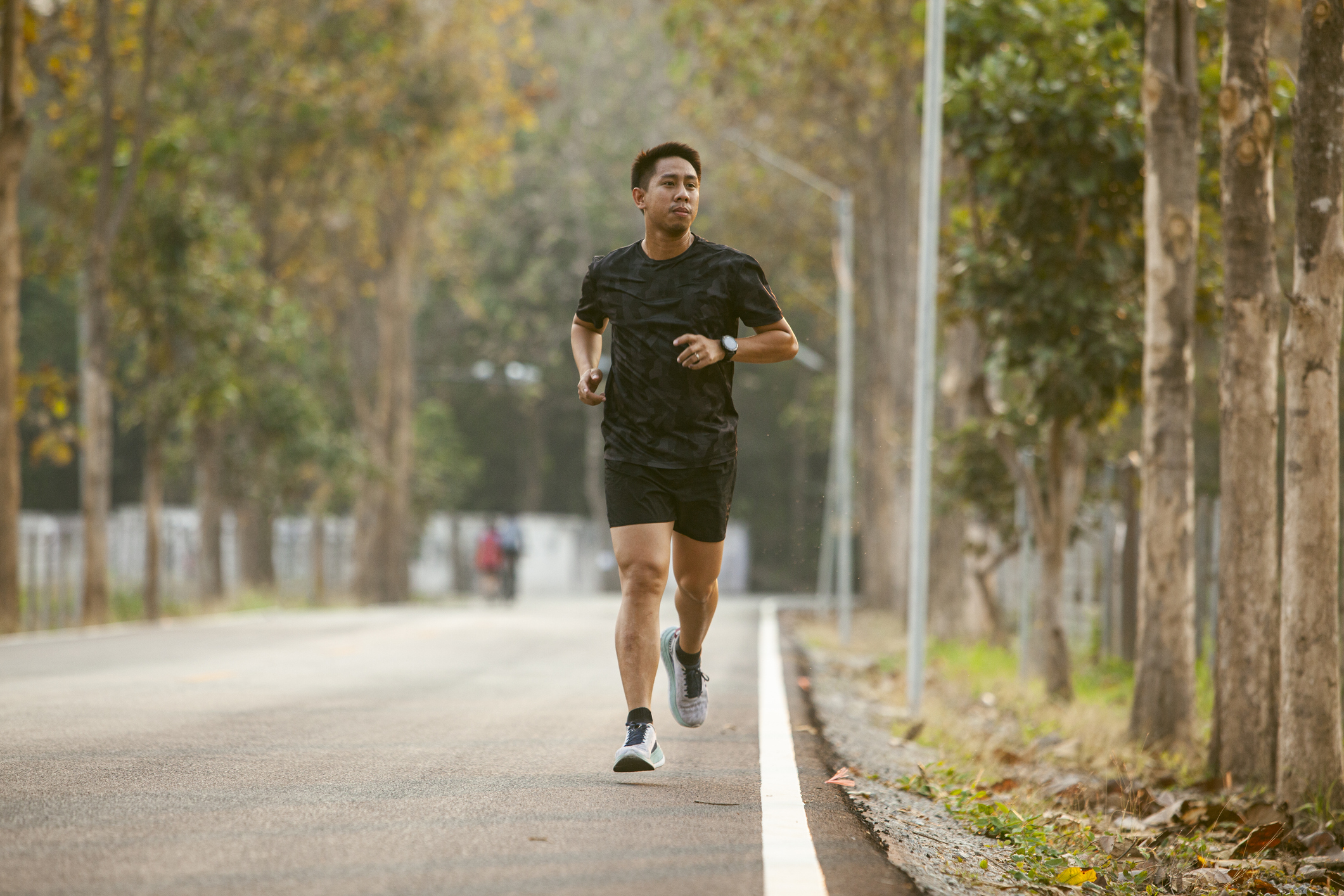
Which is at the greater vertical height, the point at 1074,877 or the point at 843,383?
the point at 843,383

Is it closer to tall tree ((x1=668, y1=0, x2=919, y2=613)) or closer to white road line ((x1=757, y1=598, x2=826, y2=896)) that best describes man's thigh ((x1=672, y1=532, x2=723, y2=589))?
white road line ((x1=757, y1=598, x2=826, y2=896))

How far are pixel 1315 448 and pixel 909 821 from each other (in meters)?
3.19

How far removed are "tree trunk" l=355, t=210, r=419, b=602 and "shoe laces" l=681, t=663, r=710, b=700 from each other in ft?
89.3

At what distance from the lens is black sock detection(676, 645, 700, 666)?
643cm

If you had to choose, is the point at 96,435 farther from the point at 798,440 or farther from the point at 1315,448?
the point at 798,440

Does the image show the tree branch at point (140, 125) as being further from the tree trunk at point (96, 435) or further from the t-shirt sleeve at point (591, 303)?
the t-shirt sleeve at point (591, 303)

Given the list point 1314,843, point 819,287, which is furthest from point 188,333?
point 1314,843

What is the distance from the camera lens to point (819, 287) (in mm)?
36531

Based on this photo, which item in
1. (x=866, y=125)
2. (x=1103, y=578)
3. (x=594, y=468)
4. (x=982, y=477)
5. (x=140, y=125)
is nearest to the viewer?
(x=1103, y=578)

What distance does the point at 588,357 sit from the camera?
6188 mm

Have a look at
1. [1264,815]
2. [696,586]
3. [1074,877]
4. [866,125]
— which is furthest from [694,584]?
[866,125]

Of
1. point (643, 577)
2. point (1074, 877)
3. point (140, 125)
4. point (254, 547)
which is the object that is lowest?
point (254, 547)

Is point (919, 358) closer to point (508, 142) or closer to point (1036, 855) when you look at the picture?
point (1036, 855)

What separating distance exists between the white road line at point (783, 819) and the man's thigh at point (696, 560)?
2.66ft
